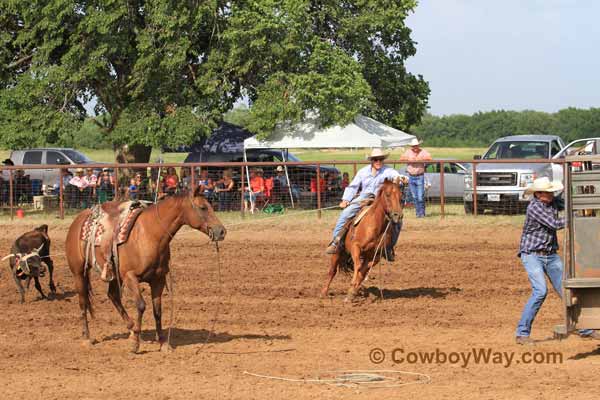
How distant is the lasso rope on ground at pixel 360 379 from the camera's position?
8898 mm

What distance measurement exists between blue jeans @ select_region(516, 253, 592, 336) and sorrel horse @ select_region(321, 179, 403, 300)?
2.91 meters

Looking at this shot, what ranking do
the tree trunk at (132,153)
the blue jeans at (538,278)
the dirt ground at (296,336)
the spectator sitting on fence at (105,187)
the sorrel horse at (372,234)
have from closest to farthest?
the dirt ground at (296,336), the blue jeans at (538,278), the sorrel horse at (372,234), the spectator sitting on fence at (105,187), the tree trunk at (132,153)

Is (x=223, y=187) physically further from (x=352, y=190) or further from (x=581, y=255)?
(x=581, y=255)

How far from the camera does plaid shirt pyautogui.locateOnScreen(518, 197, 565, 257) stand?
10125 mm

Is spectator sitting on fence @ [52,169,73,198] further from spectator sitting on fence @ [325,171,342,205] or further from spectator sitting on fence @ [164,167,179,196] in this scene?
spectator sitting on fence @ [325,171,342,205]

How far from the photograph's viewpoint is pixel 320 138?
85.4 ft

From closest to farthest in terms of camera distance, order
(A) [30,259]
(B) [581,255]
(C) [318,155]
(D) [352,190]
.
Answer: (B) [581,255]
(A) [30,259]
(D) [352,190]
(C) [318,155]

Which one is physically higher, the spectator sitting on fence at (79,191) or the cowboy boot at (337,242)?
the spectator sitting on fence at (79,191)

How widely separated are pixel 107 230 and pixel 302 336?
2.48 m

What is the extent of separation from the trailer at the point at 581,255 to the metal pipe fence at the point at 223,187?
40.7 feet

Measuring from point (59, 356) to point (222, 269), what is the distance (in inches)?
249

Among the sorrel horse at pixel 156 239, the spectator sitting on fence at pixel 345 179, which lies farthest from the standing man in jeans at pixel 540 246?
the spectator sitting on fence at pixel 345 179

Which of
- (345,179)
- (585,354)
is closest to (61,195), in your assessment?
(345,179)

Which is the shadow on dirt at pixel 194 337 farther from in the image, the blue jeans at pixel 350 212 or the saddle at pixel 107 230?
the blue jeans at pixel 350 212
